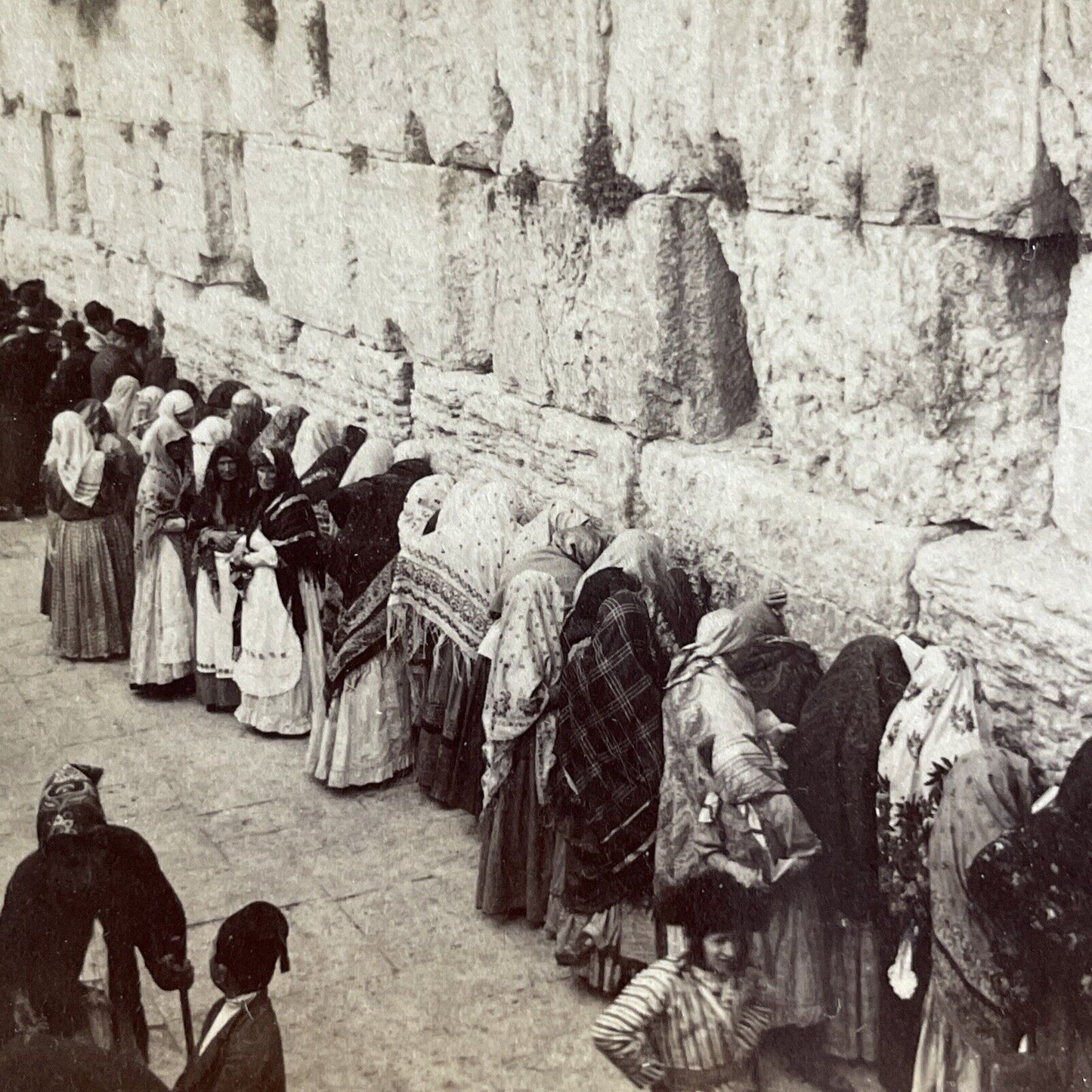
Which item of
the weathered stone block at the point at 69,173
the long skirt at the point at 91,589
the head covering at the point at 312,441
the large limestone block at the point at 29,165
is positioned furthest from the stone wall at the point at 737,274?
the large limestone block at the point at 29,165

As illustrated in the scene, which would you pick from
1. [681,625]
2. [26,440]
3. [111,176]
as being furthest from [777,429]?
[111,176]

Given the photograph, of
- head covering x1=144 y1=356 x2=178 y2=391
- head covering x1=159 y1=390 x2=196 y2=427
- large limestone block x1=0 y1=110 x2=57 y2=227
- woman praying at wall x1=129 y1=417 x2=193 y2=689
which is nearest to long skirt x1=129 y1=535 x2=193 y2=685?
woman praying at wall x1=129 y1=417 x2=193 y2=689

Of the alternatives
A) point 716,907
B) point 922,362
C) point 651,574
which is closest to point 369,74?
point 651,574

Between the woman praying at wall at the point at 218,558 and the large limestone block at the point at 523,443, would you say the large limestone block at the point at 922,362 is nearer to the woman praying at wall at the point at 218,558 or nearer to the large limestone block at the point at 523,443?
the large limestone block at the point at 523,443

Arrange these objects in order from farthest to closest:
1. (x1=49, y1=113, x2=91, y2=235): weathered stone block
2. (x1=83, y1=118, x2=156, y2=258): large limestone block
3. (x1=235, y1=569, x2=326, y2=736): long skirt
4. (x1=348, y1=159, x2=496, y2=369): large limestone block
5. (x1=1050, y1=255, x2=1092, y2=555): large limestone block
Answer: (x1=49, y1=113, x2=91, y2=235): weathered stone block → (x1=83, y1=118, x2=156, y2=258): large limestone block → (x1=348, y1=159, x2=496, y2=369): large limestone block → (x1=235, y1=569, x2=326, y2=736): long skirt → (x1=1050, y1=255, x2=1092, y2=555): large limestone block

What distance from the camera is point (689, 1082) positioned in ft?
12.2

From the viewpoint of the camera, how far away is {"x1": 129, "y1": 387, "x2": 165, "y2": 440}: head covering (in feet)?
27.5

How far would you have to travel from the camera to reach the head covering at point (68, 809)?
12.3ft

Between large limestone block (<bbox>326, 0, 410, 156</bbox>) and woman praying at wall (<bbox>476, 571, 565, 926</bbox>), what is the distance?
10.2 ft

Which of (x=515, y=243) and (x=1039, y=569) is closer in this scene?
(x=1039, y=569)

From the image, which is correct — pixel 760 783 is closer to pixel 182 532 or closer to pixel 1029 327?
pixel 1029 327

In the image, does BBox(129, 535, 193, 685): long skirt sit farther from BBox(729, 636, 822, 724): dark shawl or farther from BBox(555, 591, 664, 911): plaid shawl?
BBox(729, 636, 822, 724): dark shawl

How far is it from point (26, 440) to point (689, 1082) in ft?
25.4

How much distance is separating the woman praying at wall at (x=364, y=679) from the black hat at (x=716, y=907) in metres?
2.29
